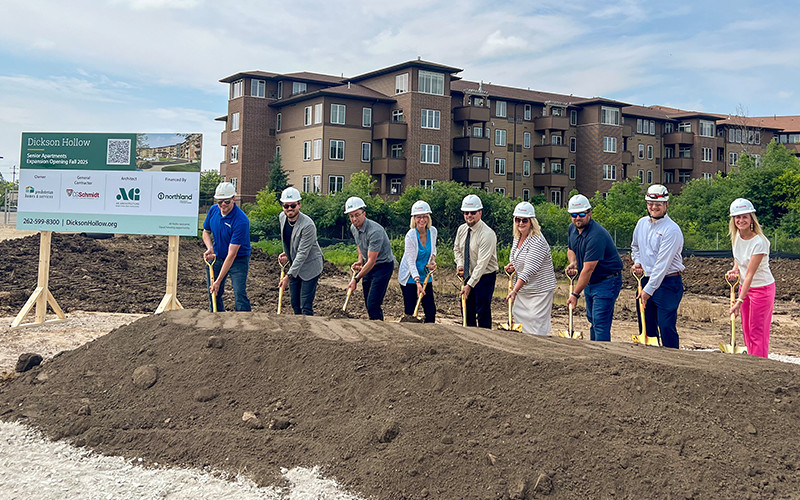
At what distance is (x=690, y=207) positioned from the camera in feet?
120

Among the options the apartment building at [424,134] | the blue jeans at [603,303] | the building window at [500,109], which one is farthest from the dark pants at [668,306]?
the building window at [500,109]

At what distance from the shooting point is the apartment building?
134 ft

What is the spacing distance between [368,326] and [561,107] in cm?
4791

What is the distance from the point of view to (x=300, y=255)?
24.3 ft

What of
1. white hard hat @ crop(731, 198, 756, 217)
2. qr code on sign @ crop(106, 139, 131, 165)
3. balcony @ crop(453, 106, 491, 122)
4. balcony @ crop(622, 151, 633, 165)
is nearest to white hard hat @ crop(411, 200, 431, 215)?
white hard hat @ crop(731, 198, 756, 217)

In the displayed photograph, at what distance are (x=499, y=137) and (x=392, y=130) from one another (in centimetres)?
1127

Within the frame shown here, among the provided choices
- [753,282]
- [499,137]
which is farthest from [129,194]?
[499,137]

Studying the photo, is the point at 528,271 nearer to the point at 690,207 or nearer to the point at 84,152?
the point at 84,152

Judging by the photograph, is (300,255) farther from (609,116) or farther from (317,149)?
(609,116)

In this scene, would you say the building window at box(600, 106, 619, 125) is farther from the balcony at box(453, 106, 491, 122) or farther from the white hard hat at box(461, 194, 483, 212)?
the white hard hat at box(461, 194, 483, 212)

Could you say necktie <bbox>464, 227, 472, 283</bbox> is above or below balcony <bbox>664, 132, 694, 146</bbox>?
below

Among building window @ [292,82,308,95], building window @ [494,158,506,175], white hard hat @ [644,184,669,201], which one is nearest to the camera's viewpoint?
white hard hat @ [644,184,669,201]

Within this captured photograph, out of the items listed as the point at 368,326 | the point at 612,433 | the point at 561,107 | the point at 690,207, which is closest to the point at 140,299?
the point at 368,326

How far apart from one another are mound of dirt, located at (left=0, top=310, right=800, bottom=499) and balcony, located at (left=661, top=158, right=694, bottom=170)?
55550mm
